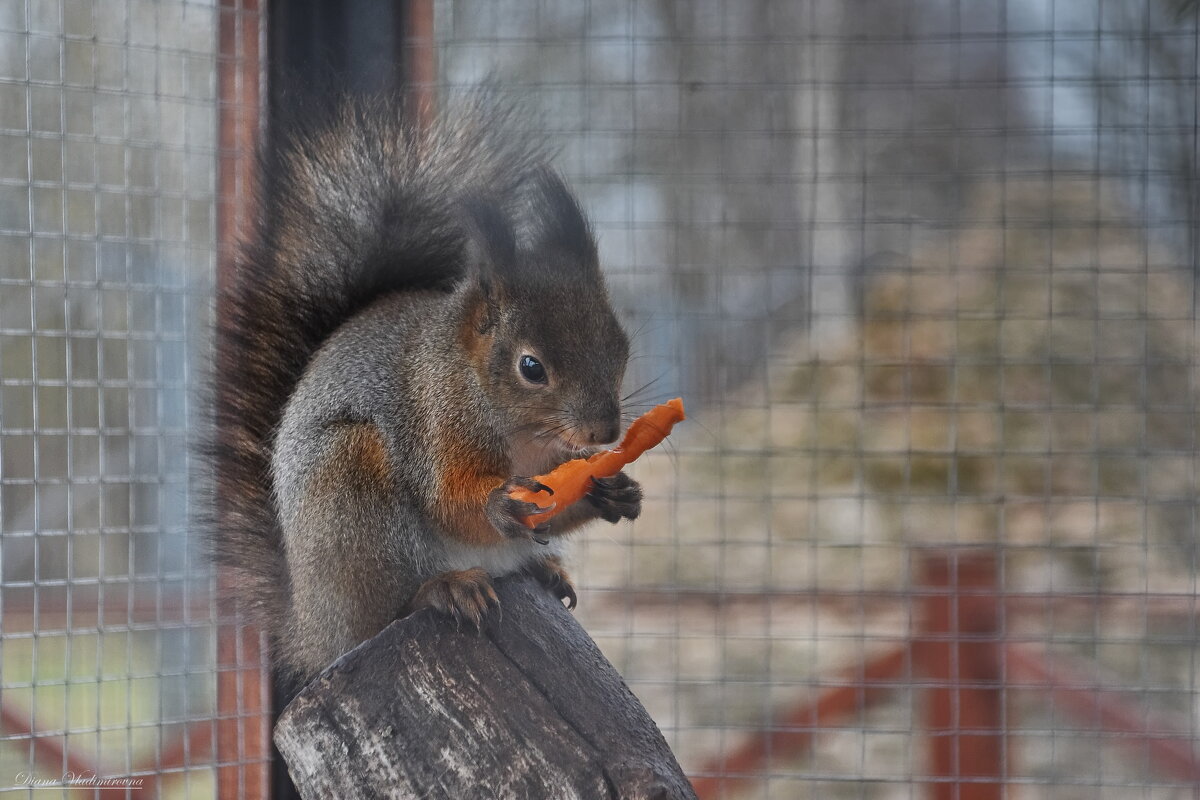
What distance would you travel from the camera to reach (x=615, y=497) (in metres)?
1.21

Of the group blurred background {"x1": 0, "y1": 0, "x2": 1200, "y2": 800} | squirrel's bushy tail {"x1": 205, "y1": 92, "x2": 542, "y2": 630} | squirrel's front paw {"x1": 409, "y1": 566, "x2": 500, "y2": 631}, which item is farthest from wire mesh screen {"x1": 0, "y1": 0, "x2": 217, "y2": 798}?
squirrel's front paw {"x1": 409, "y1": 566, "x2": 500, "y2": 631}

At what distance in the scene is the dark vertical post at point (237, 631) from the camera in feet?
5.56

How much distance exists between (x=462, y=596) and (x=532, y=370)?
0.96 ft

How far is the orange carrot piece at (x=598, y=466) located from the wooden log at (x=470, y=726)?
0.51ft

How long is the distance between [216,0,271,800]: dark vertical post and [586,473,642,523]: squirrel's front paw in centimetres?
68

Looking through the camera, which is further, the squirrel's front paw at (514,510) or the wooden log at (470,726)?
the squirrel's front paw at (514,510)

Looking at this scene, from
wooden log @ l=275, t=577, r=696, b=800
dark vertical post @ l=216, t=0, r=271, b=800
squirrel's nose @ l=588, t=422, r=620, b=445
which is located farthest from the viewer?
dark vertical post @ l=216, t=0, r=271, b=800

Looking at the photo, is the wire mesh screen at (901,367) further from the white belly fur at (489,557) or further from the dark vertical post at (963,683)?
the white belly fur at (489,557)

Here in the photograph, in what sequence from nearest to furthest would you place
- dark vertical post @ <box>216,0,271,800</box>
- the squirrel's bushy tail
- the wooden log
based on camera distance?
the wooden log < the squirrel's bushy tail < dark vertical post @ <box>216,0,271,800</box>

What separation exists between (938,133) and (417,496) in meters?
1.51

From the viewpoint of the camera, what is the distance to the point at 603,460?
1.13 meters

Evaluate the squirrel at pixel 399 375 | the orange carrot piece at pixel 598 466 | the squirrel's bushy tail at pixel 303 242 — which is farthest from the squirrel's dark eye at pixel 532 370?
the squirrel's bushy tail at pixel 303 242

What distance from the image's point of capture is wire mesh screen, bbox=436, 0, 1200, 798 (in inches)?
85.5

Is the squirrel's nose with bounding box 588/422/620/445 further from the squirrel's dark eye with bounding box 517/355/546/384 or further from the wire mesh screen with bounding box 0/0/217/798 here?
the wire mesh screen with bounding box 0/0/217/798
